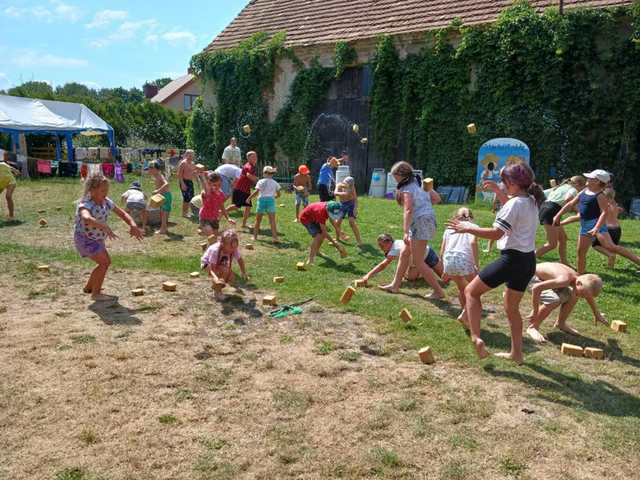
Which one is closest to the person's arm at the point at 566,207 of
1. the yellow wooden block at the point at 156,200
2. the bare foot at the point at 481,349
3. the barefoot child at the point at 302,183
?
the bare foot at the point at 481,349

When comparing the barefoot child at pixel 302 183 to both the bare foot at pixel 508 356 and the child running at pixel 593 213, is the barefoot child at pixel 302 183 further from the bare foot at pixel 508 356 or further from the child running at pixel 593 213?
the bare foot at pixel 508 356

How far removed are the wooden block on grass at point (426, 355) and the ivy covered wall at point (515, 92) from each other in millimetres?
12242

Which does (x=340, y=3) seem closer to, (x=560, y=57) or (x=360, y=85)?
(x=360, y=85)

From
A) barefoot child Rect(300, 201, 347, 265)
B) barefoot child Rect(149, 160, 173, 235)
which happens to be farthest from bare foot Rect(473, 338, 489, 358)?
barefoot child Rect(149, 160, 173, 235)

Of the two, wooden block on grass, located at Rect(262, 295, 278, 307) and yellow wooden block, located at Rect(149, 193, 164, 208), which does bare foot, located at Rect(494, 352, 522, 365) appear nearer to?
wooden block on grass, located at Rect(262, 295, 278, 307)

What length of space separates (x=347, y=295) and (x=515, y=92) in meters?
12.1

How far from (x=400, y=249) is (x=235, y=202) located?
203 inches

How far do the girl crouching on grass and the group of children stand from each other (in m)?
0.01

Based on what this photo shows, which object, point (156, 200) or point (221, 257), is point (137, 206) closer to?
point (156, 200)

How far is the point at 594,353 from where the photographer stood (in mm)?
5074

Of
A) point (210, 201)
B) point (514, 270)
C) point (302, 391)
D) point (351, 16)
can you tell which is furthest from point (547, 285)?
point (351, 16)

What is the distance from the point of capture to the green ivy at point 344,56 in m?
19.4

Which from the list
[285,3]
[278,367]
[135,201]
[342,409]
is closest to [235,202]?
[135,201]

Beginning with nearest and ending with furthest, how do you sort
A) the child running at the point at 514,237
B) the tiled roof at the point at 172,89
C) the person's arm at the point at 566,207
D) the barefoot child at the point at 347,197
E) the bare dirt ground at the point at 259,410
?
1. the bare dirt ground at the point at 259,410
2. the child running at the point at 514,237
3. the person's arm at the point at 566,207
4. the barefoot child at the point at 347,197
5. the tiled roof at the point at 172,89
